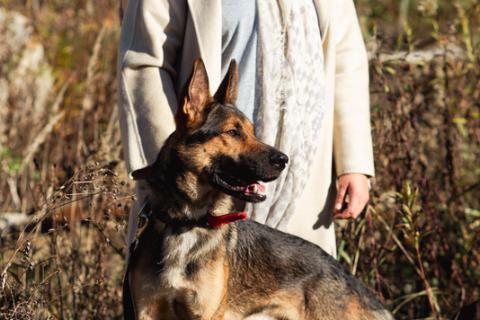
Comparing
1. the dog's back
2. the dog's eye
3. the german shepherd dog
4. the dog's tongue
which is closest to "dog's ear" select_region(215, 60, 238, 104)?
the german shepherd dog

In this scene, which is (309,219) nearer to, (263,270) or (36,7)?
(263,270)

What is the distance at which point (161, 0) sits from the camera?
3631mm

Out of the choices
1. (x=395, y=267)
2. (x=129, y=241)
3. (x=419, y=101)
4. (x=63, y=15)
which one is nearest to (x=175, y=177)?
(x=129, y=241)

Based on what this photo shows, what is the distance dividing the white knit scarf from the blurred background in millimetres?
691

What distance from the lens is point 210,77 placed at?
3662 millimetres

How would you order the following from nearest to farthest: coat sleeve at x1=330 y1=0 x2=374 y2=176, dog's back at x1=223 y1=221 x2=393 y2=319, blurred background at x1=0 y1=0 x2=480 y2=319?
dog's back at x1=223 y1=221 x2=393 y2=319, coat sleeve at x1=330 y1=0 x2=374 y2=176, blurred background at x1=0 y1=0 x2=480 y2=319

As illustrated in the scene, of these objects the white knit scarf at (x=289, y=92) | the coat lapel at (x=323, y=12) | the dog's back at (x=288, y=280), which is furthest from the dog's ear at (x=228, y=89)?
the coat lapel at (x=323, y=12)

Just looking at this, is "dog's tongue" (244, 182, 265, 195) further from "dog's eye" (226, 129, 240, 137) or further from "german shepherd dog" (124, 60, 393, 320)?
"dog's eye" (226, 129, 240, 137)

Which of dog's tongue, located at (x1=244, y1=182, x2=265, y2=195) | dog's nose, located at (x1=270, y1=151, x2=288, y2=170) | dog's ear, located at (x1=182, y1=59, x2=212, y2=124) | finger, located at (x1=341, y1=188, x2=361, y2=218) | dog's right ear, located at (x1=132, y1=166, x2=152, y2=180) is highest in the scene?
dog's ear, located at (x1=182, y1=59, x2=212, y2=124)

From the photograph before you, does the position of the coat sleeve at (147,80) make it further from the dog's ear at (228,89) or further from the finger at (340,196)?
the finger at (340,196)

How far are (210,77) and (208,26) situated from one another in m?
0.21

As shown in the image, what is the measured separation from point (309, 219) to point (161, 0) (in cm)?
118

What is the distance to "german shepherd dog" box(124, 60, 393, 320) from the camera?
130 inches

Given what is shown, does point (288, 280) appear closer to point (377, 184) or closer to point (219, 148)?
point (219, 148)
